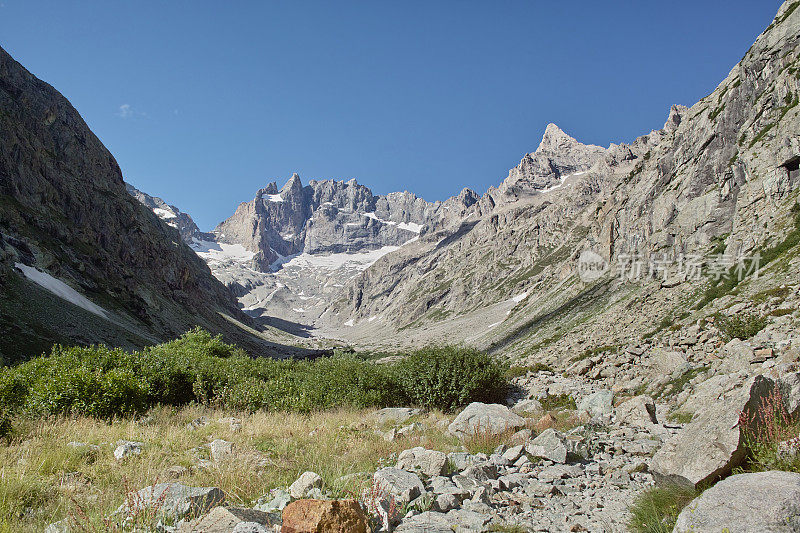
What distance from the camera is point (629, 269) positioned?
241 ft

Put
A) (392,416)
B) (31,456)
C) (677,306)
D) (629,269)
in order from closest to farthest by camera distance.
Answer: (31,456) < (392,416) < (677,306) < (629,269)

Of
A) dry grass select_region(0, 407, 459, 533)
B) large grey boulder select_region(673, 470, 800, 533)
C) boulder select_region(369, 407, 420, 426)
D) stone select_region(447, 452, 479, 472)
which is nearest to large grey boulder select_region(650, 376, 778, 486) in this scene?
large grey boulder select_region(673, 470, 800, 533)

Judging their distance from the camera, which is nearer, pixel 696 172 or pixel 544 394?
pixel 544 394

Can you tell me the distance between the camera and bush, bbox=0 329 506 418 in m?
13.6

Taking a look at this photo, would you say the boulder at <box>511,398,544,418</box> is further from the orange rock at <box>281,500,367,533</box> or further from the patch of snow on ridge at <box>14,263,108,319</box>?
the patch of snow on ridge at <box>14,263,108,319</box>

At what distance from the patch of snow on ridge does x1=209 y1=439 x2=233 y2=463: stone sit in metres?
75.7

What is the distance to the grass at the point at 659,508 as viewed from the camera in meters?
5.35

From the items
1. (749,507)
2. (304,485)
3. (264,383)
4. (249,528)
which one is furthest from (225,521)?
(264,383)

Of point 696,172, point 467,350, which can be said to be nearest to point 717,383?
point 467,350

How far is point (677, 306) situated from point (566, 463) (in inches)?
1638

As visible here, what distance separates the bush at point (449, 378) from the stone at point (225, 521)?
547 inches

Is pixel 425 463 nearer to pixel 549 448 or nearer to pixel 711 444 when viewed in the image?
pixel 549 448

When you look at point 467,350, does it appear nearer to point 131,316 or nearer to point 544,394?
point 544,394

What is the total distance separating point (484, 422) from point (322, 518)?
827 cm
